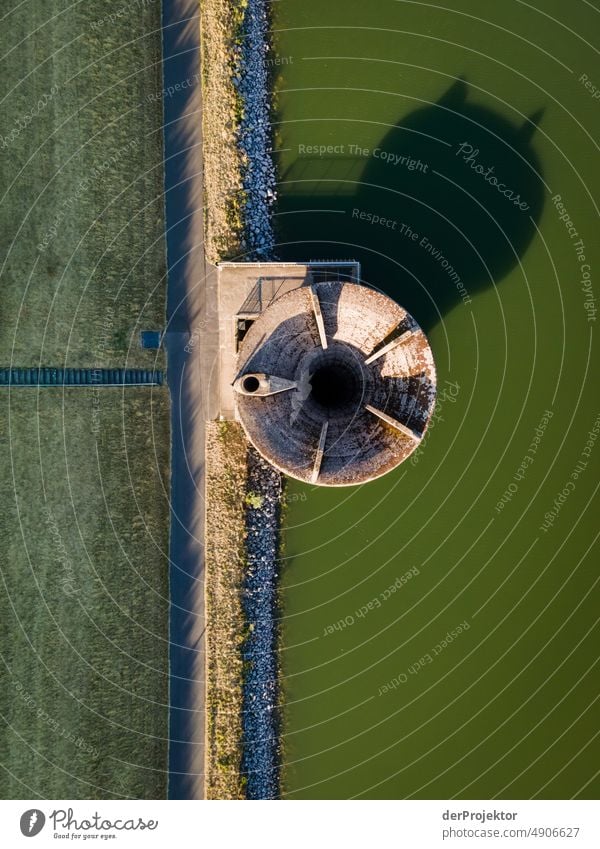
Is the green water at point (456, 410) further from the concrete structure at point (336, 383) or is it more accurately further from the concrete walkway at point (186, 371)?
the concrete structure at point (336, 383)

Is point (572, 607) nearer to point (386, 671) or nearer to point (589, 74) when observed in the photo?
point (386, 671)

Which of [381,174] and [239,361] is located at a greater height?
[381,174]

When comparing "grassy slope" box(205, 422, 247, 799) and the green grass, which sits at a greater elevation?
the green grass

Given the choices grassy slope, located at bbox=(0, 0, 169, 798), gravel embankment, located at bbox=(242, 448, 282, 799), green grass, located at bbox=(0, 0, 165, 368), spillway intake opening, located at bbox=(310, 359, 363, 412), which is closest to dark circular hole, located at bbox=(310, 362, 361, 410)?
spillway intake opening, located at bbox=(310, 359, 363, 412)

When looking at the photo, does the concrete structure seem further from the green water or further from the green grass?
the green grass

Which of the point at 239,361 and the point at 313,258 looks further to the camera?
the point at 313,258

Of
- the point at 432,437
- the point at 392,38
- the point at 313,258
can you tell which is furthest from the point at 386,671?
the point at 392,38
